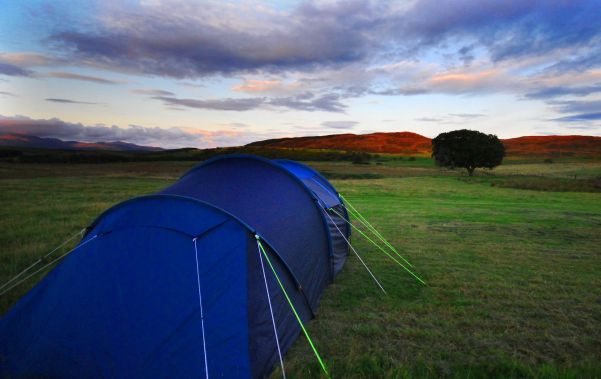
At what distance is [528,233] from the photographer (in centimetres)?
1358

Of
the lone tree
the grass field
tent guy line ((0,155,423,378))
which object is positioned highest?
the lone tree

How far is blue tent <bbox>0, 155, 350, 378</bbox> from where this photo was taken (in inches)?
172

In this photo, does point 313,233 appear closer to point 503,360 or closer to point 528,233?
point 503,360

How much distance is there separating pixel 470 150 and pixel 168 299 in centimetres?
5187

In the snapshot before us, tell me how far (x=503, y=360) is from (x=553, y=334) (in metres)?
1.50

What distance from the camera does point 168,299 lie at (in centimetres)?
466

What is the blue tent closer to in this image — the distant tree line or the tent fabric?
the tent fabric

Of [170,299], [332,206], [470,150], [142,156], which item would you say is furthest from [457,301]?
[142,156]

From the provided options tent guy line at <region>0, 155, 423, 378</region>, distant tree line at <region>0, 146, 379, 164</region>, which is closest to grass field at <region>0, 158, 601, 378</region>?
tent guy line at <region>0, 155, 423, 378</region>

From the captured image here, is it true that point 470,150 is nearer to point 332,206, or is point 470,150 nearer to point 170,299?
point 332,206

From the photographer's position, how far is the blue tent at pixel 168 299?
172 inches

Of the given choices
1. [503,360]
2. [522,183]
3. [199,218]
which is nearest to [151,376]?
[199,218]

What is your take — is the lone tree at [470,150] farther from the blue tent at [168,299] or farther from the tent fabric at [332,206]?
the blue tent at [168,299]

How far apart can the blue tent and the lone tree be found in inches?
1964
